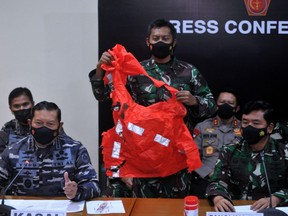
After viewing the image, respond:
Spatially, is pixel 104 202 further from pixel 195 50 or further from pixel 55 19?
pixel 55 19

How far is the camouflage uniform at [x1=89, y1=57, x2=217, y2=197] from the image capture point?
2641 millimetres

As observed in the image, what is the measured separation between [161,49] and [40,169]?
0.98 metres

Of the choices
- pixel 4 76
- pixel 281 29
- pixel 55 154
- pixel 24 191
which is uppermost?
pixel 281 29

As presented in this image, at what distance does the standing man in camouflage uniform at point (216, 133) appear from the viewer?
3396mm

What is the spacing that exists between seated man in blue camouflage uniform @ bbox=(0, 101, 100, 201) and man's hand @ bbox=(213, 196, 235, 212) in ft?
2.20

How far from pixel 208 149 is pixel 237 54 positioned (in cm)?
78

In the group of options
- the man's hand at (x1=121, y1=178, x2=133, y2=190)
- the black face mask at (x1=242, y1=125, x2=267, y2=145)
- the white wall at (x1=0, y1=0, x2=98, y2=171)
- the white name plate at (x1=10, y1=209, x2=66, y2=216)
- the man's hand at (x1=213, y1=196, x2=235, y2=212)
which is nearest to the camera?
the white name plate at (x1=10, y1=209, x2=66, y2=216)

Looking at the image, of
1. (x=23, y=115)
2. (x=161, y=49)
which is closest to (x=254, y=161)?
(x=161, y=49)

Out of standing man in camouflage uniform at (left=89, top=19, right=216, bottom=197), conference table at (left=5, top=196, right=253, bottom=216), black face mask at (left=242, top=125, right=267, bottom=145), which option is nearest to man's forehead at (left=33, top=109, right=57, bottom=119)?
standing man in camouflage uniform at (left=89, top=19, right=216, bottom=197)

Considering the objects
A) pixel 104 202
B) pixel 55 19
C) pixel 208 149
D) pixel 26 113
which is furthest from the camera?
pixel 55 19

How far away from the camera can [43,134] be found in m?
2.41

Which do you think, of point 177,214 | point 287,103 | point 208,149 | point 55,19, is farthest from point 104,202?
point 55,19

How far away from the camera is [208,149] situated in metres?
3.45

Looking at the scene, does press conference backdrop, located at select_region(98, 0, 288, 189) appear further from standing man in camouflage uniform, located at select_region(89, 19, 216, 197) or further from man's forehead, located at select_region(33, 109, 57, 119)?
man's forehead, located at select_region(33, 109, 57, 119)
